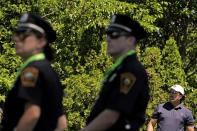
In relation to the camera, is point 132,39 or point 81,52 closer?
point 132,39

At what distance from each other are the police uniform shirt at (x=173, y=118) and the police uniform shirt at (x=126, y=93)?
15.7 ft

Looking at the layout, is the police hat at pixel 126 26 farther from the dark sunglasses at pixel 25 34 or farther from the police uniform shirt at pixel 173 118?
the police uniform shirt at pixel 173 118

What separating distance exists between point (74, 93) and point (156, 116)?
3840mm

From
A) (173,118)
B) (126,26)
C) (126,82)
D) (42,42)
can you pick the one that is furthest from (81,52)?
(126,82)

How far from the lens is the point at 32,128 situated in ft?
10.2

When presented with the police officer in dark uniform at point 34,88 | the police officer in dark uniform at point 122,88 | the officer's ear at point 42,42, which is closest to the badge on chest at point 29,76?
the police officer in dark uniform at point 34,88

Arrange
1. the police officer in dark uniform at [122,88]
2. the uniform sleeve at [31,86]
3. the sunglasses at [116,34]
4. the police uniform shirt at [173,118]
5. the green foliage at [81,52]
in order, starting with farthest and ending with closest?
1. the green foliage at [81,52]
2. the police uniform shirt at [173,118]
3. the sunglasses at [116,34]
4. the police officer in dark uniform at [122,88]
5. the uniform sleeve at [31,86]

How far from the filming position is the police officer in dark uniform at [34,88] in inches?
121

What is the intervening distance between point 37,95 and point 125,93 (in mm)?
676

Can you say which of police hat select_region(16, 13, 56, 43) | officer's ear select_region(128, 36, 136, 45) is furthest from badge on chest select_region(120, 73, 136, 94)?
police hat select_region(16, 13, 56, 43)

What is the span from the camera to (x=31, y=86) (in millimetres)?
3098

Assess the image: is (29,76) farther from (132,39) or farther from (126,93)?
(132,39)

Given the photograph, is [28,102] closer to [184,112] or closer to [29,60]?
[29,60]

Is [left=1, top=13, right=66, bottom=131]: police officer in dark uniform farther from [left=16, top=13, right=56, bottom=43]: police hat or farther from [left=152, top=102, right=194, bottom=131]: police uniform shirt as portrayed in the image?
[left=152, top=102, right=194, bottom=131]: police uniform shirt
